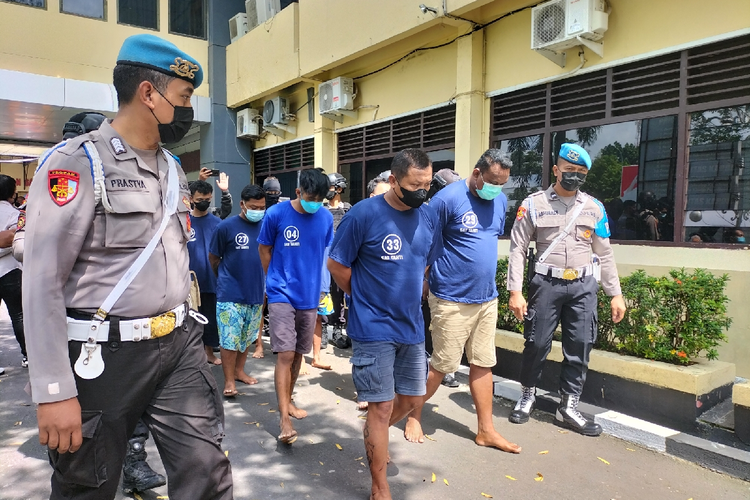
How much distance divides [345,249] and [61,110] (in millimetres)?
11608

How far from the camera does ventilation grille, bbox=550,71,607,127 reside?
645 centimetres

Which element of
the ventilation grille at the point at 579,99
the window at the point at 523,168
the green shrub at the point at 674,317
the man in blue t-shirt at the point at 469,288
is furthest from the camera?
the window at the point at 523,168

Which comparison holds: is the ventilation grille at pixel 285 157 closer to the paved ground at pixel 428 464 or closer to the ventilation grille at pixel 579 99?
the ventilation grille at pixel 579 99

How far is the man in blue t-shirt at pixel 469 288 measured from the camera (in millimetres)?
4094

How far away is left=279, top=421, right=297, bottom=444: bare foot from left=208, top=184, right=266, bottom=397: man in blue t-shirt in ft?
4.11

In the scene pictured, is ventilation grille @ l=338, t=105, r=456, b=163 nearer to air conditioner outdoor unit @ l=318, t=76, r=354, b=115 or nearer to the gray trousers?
air conditioner outdoor unit @ l=318, t=76, r=354, b=115

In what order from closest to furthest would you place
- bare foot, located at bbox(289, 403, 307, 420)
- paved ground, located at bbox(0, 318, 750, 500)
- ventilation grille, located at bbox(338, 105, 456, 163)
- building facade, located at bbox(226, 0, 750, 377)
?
paved ground, located at bbox(0, 318, 750, 500) < bare foot, located at bbox(289, 403, 307, 420) < building facade, located at bbox(226, 0, 750, 377) < ventilation grille, located at bbox(338, 105, 456, 163)

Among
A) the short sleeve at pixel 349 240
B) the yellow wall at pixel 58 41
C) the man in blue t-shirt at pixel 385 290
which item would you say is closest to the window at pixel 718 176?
the man in blue t-shirt at pixel 385 290

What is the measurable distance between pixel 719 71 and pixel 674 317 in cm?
275

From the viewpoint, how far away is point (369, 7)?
345 inches

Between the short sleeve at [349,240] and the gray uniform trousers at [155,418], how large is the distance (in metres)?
1.17

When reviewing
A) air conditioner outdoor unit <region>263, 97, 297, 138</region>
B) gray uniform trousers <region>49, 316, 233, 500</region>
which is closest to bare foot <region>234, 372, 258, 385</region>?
gray uniform trousers <region>49, 316, 233, 500</region>

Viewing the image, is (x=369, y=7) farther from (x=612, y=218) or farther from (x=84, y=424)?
(x=84, y=424)

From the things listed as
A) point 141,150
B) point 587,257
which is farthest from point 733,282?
point 141,150
